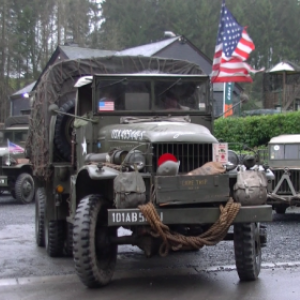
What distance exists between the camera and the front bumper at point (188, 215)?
235 inches

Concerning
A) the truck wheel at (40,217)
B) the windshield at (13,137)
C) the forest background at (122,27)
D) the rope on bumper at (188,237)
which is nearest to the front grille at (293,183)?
the truck wheel at (40,217)

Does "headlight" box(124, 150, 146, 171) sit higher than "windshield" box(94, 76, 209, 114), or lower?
lower

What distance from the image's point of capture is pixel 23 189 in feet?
54.8

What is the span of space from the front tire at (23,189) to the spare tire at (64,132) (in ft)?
27.2

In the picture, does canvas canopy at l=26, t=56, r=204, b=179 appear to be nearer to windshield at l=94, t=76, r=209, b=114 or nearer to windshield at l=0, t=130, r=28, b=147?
windshield at l=94, t=76, r=209, b=114

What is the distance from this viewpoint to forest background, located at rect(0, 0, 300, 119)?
4972 cm

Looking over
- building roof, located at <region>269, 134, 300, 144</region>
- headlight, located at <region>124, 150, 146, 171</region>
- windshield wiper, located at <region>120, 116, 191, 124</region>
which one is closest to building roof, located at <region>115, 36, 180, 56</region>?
building roof, located at <region>269, 134, 300, 144</region>

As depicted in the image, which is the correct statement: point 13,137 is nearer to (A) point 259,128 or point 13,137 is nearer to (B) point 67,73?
(A) point 259,128

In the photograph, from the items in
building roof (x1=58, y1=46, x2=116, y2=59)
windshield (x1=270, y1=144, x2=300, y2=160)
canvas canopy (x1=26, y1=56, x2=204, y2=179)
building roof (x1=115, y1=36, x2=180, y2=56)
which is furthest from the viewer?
building roof (x1=58, y1=46, x2=116, y2=59)

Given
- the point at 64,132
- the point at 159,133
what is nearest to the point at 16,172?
the point at 64,132

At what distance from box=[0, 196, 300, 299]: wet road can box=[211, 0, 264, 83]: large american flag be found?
2878mm

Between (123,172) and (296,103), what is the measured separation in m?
31.0

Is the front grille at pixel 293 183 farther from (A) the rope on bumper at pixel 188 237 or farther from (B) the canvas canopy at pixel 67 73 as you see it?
(A) the rope on bumper at pixel 188 237

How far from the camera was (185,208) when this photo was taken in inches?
241
